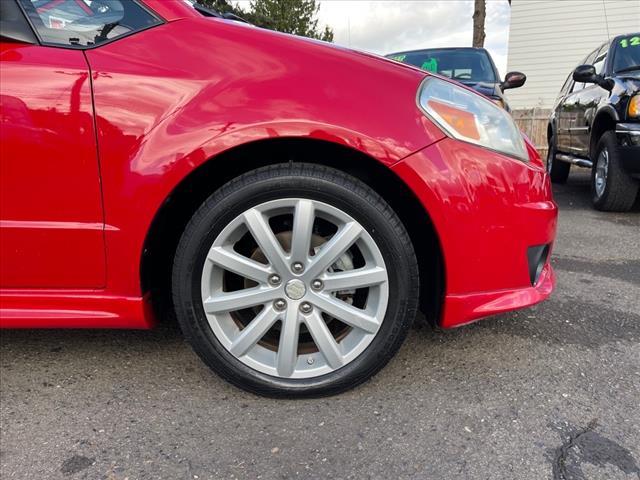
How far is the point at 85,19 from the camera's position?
1636mm

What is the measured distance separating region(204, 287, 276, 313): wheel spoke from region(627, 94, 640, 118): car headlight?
3900mm

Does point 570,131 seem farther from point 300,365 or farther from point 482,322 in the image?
point 300,365

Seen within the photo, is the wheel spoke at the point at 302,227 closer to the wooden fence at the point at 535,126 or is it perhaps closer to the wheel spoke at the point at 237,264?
the wheel spoke at the point at 237,264

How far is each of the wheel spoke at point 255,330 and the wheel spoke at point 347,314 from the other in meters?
0.16

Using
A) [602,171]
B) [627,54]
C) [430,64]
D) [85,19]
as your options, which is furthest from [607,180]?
[85,19]

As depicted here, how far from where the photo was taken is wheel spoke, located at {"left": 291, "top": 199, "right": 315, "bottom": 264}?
1604 mm

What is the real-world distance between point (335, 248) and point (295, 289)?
0.65 ft

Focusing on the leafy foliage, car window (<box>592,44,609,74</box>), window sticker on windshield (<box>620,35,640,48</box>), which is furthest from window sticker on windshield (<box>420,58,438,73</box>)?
the leafy foliage

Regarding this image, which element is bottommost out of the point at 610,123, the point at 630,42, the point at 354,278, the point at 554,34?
the point at 354,278

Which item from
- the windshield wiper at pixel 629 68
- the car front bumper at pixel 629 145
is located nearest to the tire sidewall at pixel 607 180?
the car front bumper at pixel 629 145

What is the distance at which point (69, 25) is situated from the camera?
1.61 meters

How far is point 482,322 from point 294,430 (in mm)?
1123

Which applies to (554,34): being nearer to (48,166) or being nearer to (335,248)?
(335,248)

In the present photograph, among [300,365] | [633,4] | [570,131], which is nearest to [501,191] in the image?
[300,365]
